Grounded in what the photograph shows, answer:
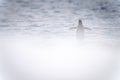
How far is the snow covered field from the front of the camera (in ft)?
12.3

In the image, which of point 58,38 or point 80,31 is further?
point 58,38

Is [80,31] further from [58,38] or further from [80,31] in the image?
[58,38]

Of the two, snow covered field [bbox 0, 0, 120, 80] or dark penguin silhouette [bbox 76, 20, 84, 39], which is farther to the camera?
snow covered field [bbox 0, 0, 120, 80]

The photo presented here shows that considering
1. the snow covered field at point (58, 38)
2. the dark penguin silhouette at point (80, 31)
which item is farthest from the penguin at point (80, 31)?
the snow covered field at point (58, 38)

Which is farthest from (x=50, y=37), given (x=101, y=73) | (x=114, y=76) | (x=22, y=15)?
(x=114, y=76)

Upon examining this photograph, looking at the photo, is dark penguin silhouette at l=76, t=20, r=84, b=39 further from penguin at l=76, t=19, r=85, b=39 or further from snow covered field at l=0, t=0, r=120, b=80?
snow covered field at l=0, t=0, r=120, b=80

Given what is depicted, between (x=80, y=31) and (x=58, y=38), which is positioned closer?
(x=80, y=31)

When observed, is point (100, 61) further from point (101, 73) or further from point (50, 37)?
point (50, 37)

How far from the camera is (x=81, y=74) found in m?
3.94

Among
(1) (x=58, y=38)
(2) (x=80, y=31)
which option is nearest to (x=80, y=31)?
(2) (x=80, y=31)

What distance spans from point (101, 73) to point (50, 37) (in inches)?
57.0

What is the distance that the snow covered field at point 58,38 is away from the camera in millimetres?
3736

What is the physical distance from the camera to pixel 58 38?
382cm

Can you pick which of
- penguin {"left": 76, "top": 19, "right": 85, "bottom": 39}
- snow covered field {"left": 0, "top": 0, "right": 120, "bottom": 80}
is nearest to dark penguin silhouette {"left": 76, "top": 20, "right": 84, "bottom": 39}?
penguin {"left": 76, "top": 19, "right": 85, "bottom": 39}
